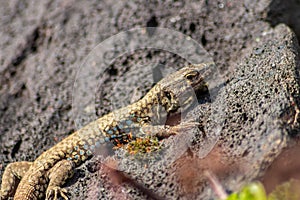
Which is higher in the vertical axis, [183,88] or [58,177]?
[183,88]

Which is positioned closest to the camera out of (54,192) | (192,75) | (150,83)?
(54,192)

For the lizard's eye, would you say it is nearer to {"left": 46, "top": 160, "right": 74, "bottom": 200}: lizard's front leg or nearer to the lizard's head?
the lizard's head

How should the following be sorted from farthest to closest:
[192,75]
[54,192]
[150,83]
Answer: [150,83], [192,75], [54,192]

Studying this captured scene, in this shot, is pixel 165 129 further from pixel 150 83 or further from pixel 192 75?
pixel 150 83

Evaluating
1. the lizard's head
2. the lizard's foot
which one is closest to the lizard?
the lizard's head

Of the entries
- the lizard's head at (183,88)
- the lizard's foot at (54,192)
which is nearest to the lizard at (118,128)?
A: the lizard's head at (183,88)

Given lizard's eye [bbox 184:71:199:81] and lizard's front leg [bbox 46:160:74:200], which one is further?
lizard's eye [bbox 184:71:199:81]

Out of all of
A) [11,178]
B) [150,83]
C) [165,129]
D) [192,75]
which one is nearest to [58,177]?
[11,178]
